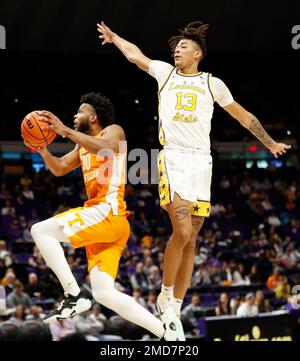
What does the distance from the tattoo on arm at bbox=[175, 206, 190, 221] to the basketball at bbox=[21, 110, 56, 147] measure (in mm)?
1281

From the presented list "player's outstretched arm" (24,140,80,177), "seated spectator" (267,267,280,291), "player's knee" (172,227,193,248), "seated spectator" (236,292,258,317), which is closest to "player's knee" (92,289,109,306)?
"player's knee" (172,227,193,248)

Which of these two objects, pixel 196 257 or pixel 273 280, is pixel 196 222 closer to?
pixel 196 257

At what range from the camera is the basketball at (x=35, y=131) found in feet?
21.2

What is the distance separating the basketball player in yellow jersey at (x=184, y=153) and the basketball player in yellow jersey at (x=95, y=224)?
0.40 metres

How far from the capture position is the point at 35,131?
6.46 meters

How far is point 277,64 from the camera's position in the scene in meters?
20.9

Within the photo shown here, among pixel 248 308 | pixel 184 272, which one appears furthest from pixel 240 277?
pixel 184 272

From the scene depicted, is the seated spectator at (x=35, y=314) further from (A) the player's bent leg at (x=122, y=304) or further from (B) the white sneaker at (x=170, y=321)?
(A) the player's bent leg at (x=122, y=304)

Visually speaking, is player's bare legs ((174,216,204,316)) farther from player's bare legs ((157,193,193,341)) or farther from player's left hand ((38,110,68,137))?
→ player's left hand ((38,110,68,137))

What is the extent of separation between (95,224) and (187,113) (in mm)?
1292

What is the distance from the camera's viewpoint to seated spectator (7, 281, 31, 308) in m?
12.8

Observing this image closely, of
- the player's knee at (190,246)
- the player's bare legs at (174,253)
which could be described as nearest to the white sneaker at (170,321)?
the player's bare legs at (174,253)
